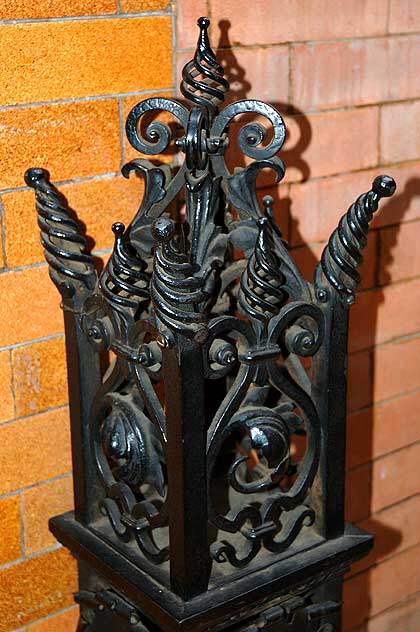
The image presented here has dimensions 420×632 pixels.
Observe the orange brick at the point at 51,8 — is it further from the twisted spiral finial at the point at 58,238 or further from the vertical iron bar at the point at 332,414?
Answer: the vertical iron bar at the point at 332,414

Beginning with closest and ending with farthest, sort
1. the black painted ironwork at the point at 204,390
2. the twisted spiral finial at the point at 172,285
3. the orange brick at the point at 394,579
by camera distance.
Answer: the twisted spiral finial at the point at 172,285
the black painted ironwork at the point at 204,390
the orange brick at the point at 394,579

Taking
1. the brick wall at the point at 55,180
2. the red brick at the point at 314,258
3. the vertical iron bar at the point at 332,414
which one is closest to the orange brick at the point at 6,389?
the brick wall at the point at 55,180

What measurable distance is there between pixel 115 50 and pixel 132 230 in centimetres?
32

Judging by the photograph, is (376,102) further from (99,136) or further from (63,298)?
(63,298)

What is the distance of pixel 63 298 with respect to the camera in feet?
5.17

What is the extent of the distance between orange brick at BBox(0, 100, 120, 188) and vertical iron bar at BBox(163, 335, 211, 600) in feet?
1.47

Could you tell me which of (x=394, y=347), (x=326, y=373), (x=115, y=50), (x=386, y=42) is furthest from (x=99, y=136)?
(x=394, y=347)

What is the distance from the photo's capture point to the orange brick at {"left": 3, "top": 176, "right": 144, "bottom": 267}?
1.61 metres

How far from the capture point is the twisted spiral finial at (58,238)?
60.7 inches

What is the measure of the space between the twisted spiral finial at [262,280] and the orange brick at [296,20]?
50 centimetres

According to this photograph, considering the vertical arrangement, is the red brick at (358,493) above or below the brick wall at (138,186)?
below

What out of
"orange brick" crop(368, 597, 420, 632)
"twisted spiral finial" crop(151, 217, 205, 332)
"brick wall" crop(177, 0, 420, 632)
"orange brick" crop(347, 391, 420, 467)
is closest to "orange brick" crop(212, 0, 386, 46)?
"brick wall" crop(177, 0, 420, 632)

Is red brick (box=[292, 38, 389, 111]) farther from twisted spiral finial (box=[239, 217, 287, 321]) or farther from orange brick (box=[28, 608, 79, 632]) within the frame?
orange brick (box=[28, 608, 79, 632])

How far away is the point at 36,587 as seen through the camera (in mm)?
1798
